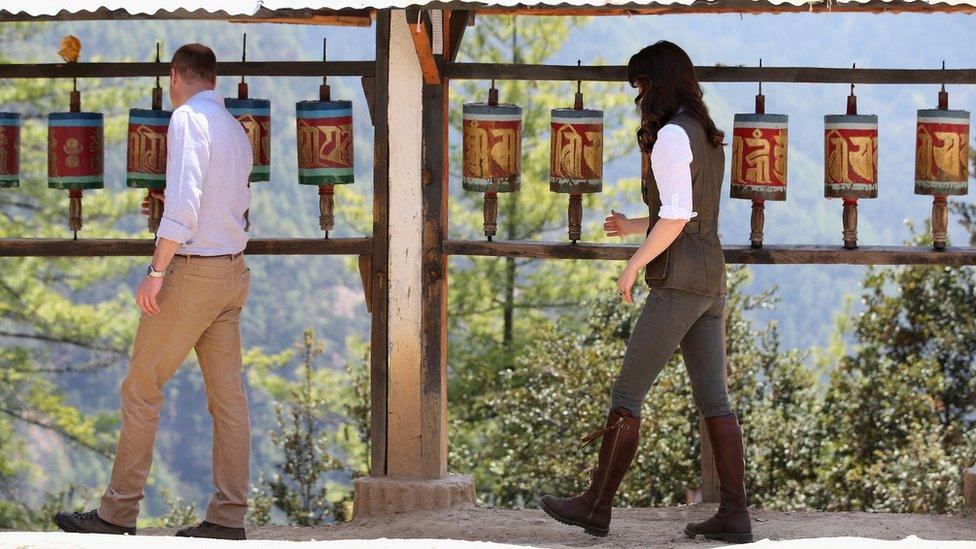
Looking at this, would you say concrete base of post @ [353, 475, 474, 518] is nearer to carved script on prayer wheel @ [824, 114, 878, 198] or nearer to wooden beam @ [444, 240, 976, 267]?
wooden beam @ [444, 240, 976, 267]

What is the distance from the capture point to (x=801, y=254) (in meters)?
4.75

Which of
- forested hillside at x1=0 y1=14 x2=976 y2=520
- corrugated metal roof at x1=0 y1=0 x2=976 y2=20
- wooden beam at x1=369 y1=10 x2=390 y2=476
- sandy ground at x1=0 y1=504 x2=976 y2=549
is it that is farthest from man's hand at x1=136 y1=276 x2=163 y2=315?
forested hillside at x1=0 y1=14 x2=976 y2=520

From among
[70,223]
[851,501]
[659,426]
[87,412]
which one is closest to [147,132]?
[70,223]

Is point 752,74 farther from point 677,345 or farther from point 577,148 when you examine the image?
point 677,345

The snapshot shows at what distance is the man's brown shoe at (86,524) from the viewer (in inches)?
170

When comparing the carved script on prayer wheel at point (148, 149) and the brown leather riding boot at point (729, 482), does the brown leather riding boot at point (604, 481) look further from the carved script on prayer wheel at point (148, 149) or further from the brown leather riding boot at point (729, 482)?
the carved script on prayer wheel at point (148, 149)

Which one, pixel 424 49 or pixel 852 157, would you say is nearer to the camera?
pixel 424 49

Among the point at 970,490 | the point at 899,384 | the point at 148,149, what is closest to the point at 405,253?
the point at 148,149

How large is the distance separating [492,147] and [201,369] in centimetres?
116

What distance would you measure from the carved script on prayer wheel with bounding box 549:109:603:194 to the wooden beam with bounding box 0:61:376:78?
2.16 ft

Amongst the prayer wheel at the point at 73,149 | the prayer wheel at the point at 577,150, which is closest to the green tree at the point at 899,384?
the prayer wheel at the point at 577,150

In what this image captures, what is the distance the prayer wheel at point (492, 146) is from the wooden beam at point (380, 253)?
0.28 m

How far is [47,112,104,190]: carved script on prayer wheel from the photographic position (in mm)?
5008

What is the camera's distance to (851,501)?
28.9 ft
